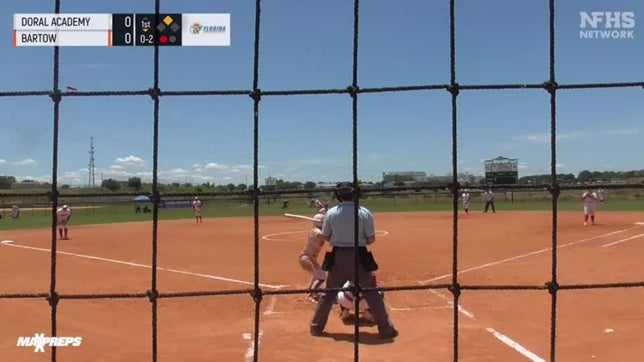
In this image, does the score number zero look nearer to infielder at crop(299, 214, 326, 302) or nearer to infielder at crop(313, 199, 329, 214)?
infielder at crop(299, 214, 326, 302)

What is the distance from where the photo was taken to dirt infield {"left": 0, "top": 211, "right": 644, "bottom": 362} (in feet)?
20.1

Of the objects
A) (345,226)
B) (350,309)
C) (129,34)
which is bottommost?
(350,309)

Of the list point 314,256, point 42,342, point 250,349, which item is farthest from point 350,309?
point 42,342

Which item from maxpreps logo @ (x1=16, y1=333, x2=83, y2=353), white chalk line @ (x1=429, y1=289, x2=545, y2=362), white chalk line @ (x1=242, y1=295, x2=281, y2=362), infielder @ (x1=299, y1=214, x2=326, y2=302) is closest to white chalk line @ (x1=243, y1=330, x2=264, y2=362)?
white chalk line @ (x1=242, y1=295, x2=281, y2=362)

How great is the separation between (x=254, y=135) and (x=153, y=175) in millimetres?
705

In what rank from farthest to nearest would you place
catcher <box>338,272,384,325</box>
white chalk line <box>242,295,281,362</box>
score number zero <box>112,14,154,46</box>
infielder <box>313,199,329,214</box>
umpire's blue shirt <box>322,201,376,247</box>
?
infielder <box>313,199,329,214</box>, catcher <box>338,272,384,325</box>, umpire's blue shirt <box>322,201,376,247</box>, white chalk line <box>242,295,281,362</box>, score number zero <box>112,14,154,46</box>

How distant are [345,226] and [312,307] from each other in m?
2.50

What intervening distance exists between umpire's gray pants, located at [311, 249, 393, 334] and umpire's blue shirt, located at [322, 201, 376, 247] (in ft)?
0.43

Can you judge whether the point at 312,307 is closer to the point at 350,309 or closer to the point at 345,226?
the point at 350,309

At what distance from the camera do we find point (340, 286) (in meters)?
6.11

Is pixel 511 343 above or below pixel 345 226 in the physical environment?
below

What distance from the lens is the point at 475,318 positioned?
7461mm

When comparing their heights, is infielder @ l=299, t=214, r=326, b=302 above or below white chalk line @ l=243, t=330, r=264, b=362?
above

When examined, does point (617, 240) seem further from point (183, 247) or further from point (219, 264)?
point (183, 247)
